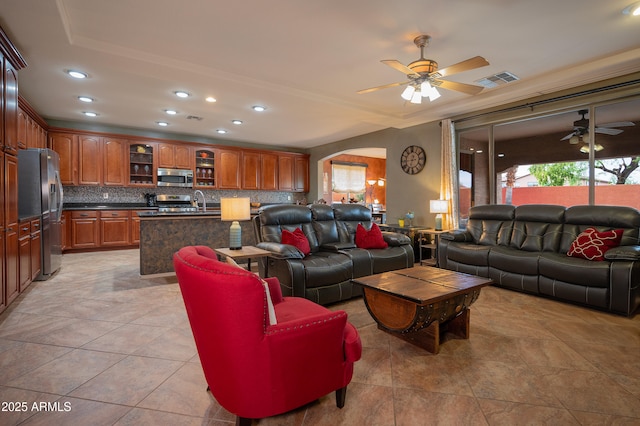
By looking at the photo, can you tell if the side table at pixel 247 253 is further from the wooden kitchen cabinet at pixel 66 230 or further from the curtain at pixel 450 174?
the wooden kitchen cabinet at pixel 66 230

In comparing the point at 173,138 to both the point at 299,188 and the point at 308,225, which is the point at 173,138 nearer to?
the point at 299,188

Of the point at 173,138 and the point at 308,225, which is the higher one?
the point at 173,138

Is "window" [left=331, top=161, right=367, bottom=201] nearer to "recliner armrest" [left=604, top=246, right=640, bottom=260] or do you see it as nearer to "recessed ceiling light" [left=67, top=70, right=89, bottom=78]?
"recessed ceiling light" [left=67, top=70, right=89, bottom=78]

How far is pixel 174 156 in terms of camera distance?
7.48 m

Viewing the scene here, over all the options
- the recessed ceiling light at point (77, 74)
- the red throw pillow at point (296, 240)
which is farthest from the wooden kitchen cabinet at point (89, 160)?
the red throw pillow at point (296, 240)

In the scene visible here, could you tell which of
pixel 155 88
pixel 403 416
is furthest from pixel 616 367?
pixel 155 88

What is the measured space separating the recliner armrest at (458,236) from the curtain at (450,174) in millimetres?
719

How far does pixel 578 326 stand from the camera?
2.90 metres

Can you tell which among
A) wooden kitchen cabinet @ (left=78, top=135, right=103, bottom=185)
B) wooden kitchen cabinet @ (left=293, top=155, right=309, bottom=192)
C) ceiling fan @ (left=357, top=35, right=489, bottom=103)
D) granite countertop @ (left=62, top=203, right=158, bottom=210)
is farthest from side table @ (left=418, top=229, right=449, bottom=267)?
wooden kitchen cabinet @ (left=78, top=135, right=103, bottom=185)

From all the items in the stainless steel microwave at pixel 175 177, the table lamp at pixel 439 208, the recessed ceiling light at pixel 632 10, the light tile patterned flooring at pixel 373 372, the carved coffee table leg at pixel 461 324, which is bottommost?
the light tile patterned flooring at pixel 373 372

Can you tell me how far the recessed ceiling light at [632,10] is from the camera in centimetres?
265

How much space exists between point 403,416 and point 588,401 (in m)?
1.06

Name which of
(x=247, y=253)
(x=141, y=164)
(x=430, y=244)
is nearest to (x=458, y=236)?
(x=430, y=244)

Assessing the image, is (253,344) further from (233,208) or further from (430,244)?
(430,244)
